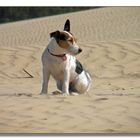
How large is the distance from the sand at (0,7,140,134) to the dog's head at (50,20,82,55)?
67 cm

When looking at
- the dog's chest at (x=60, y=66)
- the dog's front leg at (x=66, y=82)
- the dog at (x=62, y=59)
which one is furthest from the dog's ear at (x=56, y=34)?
the dog's front leg at (x=66, y=82)

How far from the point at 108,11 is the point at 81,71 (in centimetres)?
1170

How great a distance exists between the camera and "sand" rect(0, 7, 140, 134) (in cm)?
602

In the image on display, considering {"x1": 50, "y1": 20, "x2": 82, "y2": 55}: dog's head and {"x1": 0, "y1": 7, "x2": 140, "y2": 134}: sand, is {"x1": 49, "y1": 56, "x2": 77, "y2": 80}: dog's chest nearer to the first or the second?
{"x1": 50, "y1": 20, "x2": 82, "y2": 55}: dog's head

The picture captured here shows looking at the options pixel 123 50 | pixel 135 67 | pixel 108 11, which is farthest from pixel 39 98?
pixel 108 11

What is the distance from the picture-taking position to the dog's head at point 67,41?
7586mm

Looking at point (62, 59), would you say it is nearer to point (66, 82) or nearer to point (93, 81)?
point (66, 82)

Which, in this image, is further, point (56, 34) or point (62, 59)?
point (62, 59)

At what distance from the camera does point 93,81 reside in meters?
11.3

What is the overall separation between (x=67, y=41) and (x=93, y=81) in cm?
378

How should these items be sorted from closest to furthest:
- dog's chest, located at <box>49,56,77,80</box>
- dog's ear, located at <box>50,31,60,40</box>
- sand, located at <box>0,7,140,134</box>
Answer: sand, located at <box>0,7,140,134</box>
dog's ear, located at <box>50,31,60,40</box>
dog's chest, located at <box>49,56,77,80</box>

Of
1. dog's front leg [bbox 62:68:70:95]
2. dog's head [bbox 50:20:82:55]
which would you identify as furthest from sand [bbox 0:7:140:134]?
dog's head [bbox 50:20:82:55]

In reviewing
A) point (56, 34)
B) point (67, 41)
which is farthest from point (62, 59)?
point (56, 34)

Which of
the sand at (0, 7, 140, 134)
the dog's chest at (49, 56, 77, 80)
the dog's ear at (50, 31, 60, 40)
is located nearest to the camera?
the sand at (0, 7, 140, 134)
